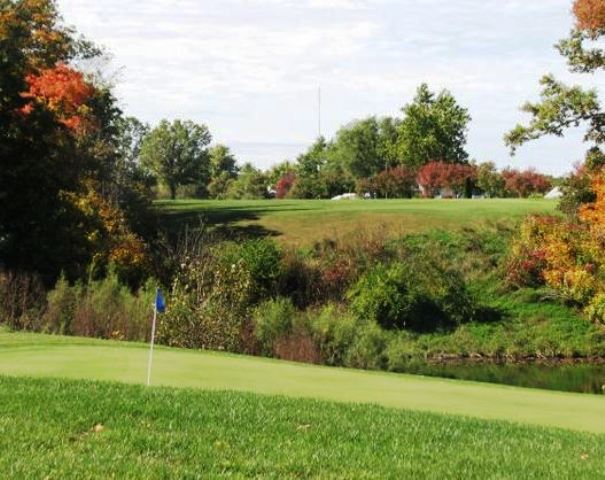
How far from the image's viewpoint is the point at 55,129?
105ft

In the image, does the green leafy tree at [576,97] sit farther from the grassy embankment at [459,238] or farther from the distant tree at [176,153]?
the distant tree at [176,153]

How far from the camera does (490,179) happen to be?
6650cm

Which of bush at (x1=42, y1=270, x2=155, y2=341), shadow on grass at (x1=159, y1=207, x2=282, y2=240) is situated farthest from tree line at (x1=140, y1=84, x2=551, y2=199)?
bush at (x1=42, y1=270, x2=155, y2=341)

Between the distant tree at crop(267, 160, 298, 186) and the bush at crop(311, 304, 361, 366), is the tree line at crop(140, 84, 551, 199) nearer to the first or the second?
the distant tree at crop(267, 160, 298, 186)

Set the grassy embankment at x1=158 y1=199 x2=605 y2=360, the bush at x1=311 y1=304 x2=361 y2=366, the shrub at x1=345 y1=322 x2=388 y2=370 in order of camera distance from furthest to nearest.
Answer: the grassy embankment at x1=158 y1=199 x2=605 y2=360 < the shrub at x1=345 y1=322 x2=388 y2=370 < the bush at x1=311 y1=304 x2=361 y2=366

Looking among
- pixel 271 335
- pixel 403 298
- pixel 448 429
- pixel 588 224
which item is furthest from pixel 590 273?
pixel 448 429

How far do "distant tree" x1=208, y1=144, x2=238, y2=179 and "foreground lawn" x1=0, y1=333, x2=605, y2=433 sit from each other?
9589 centimetres

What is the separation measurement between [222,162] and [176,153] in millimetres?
22591

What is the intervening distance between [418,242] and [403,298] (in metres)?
8.60

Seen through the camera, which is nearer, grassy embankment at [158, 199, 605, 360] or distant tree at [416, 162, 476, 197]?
grassy embankment at [158, 199, 605, 360]

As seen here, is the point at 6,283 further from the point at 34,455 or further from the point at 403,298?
the point at 34,455

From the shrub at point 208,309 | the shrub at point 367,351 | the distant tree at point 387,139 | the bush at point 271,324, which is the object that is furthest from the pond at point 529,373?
the distant tree at point 387,139

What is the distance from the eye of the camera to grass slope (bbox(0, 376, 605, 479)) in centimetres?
657

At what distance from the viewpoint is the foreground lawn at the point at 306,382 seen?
11.1 m
